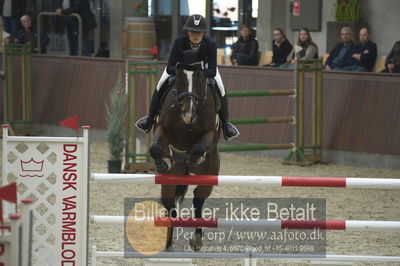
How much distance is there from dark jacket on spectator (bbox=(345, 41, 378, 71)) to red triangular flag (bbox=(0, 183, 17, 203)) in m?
9.81

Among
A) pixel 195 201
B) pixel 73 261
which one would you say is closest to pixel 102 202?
pixel 195 201

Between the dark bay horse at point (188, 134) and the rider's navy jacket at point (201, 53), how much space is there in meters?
0.14

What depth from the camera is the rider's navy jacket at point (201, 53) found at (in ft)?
23.2

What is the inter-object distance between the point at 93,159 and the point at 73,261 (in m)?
7.39

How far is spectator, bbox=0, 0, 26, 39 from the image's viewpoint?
62.8 feet

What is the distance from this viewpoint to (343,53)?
14.2m

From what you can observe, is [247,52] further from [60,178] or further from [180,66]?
[60,178]

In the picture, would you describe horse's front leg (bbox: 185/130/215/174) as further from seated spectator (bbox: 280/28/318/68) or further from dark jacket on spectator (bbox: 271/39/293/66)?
dark jacket on spectator (bbox: 271/39/293/66)

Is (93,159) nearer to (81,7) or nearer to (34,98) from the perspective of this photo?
(34,98)

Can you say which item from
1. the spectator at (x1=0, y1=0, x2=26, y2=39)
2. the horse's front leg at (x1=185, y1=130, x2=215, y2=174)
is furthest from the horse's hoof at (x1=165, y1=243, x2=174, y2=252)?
the spectator at (x1=0, y1=0, x2=26, y2=39)

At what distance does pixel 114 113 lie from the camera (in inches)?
482

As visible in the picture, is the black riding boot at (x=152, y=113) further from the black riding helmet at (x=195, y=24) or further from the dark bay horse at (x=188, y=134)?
the black riding helmet at (x=195, y=24)

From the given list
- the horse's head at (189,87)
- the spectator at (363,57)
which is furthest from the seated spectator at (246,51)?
the horse's head at (189,87)

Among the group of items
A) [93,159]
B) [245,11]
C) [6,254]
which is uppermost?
[245,11]
